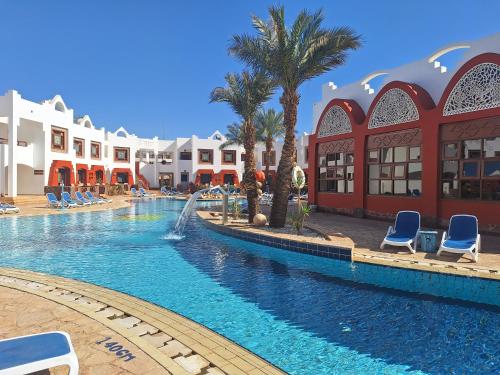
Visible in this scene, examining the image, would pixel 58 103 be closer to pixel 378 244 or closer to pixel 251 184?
pixel 251 184

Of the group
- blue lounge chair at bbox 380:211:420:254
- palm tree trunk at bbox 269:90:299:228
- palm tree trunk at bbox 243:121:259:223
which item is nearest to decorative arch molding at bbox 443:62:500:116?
blue lounge chair at bbox 380:211:420:254

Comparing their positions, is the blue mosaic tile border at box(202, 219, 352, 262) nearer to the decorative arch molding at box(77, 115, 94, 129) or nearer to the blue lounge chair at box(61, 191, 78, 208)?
the blue lounge chair at box(61, 191, 78, 208)

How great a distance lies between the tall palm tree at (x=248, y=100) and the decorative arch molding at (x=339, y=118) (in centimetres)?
387

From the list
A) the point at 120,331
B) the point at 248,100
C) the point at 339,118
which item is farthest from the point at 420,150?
the point at 120,331

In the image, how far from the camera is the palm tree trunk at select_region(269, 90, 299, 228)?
13062 mm

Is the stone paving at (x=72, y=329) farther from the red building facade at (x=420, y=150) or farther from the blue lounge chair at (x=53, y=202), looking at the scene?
the blue lounge chair at (x=53, y=202)

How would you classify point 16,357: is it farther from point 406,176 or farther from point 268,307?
point 406,176

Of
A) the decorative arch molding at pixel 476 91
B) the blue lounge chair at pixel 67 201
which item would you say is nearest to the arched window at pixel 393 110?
the decorative arch molding at pixel 476 91

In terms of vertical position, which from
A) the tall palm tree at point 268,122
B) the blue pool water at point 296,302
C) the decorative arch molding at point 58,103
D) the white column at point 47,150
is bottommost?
the blue pool water at point 296,302

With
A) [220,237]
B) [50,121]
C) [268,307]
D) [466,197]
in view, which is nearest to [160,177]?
[50,121]

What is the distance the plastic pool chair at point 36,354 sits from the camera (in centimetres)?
262

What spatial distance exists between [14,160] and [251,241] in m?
22.7

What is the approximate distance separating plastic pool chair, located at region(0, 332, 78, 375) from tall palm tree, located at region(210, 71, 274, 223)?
38.1ft

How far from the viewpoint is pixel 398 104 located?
14.7m
